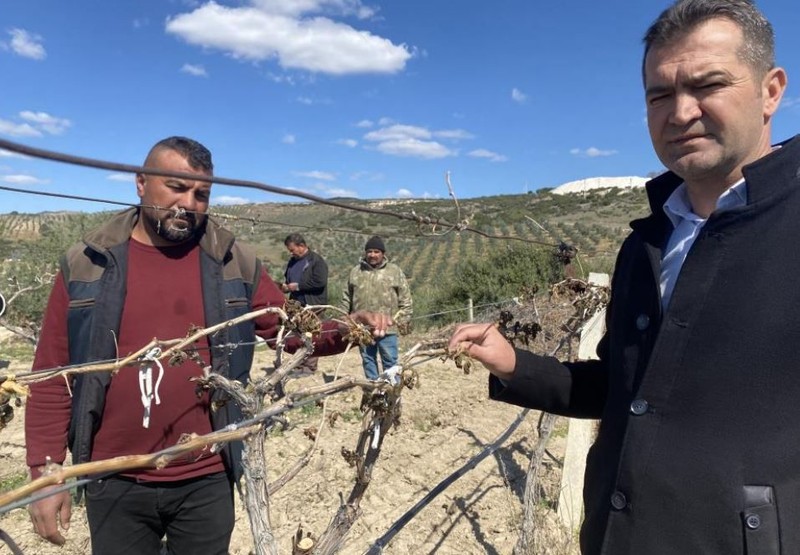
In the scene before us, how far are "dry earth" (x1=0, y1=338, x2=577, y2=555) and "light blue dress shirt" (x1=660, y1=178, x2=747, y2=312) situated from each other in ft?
5.95

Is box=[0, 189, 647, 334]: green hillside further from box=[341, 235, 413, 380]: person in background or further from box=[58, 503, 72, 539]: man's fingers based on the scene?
box=[58, 503, 72, 539]: man's fingers

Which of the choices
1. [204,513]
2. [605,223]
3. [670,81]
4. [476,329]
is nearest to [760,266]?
[670,81]

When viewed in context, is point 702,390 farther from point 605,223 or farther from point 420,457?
point 605,223

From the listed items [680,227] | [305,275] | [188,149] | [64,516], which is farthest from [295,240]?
[680,227]

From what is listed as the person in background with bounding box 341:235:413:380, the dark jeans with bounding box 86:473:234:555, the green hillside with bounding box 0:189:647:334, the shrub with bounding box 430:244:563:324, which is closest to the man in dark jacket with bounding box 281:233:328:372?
the person in background with bounding box 341:235:413:380

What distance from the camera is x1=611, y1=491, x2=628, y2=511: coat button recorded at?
130 cm

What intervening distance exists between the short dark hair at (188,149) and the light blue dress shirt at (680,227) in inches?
60.9

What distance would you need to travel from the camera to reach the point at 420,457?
17.3 feet

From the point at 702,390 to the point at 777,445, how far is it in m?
0.16

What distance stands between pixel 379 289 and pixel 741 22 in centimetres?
545

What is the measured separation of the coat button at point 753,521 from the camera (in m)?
1.13

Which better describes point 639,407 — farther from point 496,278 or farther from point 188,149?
point 496,278

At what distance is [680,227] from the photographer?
1417mm

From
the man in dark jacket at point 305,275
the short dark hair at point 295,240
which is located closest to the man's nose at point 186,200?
the man in dark jacket at point 305,275
